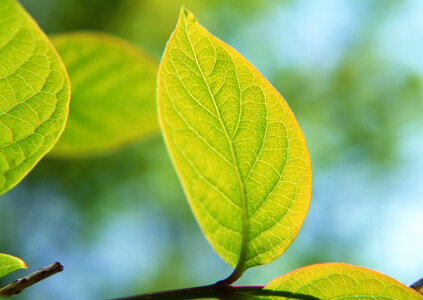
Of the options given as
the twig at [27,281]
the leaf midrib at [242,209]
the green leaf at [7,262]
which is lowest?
the twig at [27,281]

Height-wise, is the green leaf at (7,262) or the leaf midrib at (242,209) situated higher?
the leaf midrib at (242,209)

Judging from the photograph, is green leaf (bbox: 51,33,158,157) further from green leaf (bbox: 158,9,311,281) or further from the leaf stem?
the leaf stem

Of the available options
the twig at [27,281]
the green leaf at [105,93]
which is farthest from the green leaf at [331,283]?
the green leaf at [105,93]

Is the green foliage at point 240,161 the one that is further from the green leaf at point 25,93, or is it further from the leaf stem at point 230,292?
the green leaf at point 25,93

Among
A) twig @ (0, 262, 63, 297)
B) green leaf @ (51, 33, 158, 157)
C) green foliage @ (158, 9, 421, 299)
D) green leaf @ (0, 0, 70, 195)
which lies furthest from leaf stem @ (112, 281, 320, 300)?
green leaf @ (51, 33, 158, 157)

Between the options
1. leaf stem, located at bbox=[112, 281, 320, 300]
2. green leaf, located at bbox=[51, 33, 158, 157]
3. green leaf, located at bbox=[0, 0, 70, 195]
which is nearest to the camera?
green leaf, located at bbox=[0, 0, 70, 195]

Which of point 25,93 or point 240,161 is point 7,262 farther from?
point 240,161

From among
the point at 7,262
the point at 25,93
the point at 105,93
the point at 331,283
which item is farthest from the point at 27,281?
the point at 105,93
